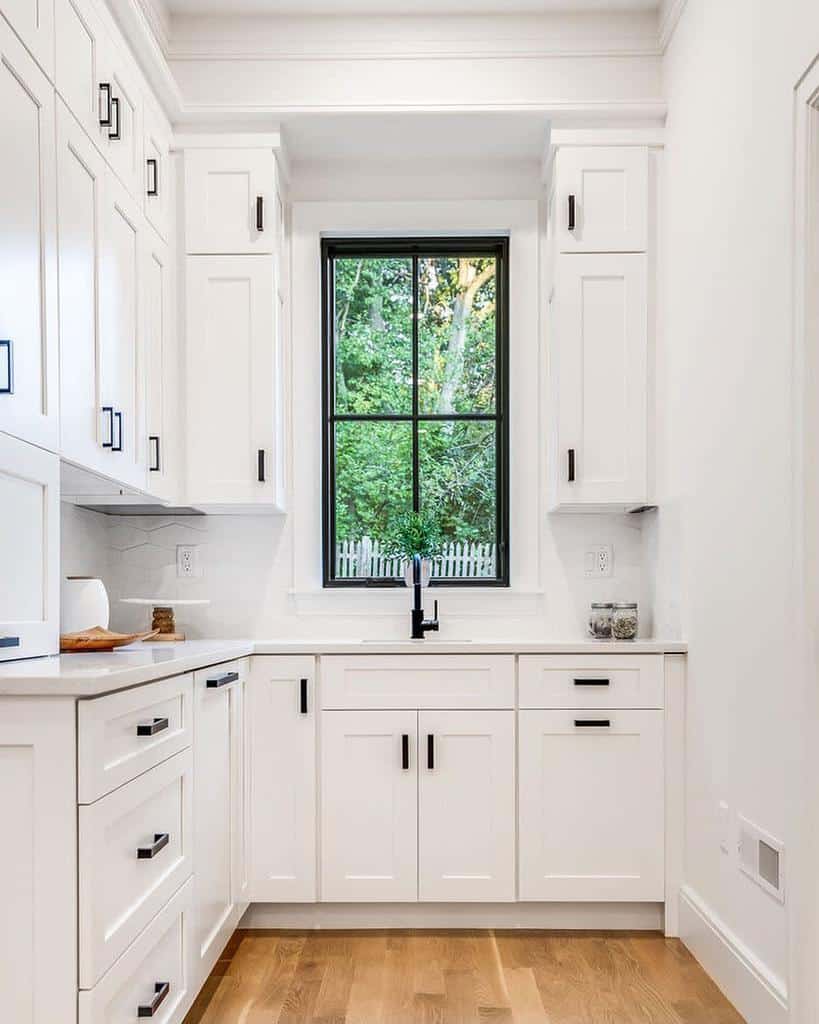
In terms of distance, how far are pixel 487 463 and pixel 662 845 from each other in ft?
5.01

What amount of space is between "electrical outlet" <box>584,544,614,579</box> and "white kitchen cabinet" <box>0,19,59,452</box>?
83.2 inches

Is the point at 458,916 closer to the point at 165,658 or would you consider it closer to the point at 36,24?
the point at 165,658

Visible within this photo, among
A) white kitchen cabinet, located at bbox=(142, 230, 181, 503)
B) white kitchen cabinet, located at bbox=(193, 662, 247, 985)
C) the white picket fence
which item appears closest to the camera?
white kitchen cabinet, located at bbox=(193, 662, 247, 985)

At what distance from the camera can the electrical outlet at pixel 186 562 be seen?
379 centimetres

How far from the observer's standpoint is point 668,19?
3.35 meters

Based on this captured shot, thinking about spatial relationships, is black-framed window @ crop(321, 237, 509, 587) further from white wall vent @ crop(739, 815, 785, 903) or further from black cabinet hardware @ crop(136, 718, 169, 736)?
black cabinet hardware @ crop(136, 718, 169, 736)

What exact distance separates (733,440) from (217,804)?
5.62 feet

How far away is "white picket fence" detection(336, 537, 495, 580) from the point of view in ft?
12.8

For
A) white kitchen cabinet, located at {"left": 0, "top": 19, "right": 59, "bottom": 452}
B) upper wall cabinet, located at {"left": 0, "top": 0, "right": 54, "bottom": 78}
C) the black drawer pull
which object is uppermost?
upper wall cabinet, located at {"left": 0, "top": 0, "right": 54, "bottom": 78}

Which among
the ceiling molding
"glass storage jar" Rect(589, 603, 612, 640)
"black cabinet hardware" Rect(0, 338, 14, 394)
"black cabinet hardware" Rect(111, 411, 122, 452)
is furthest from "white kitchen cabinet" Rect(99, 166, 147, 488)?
the ceiling molding

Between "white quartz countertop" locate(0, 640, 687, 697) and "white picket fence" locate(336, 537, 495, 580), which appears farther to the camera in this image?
"white picket fence" locate(336, 537, 495, 580)

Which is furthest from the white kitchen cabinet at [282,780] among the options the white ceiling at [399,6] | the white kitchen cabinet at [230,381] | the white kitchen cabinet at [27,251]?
the white ceiling at [399,6]

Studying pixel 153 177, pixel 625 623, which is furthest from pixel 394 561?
pixel 153 177

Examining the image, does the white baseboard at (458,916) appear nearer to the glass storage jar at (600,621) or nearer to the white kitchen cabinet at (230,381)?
the glass storage jar at (600,621)
